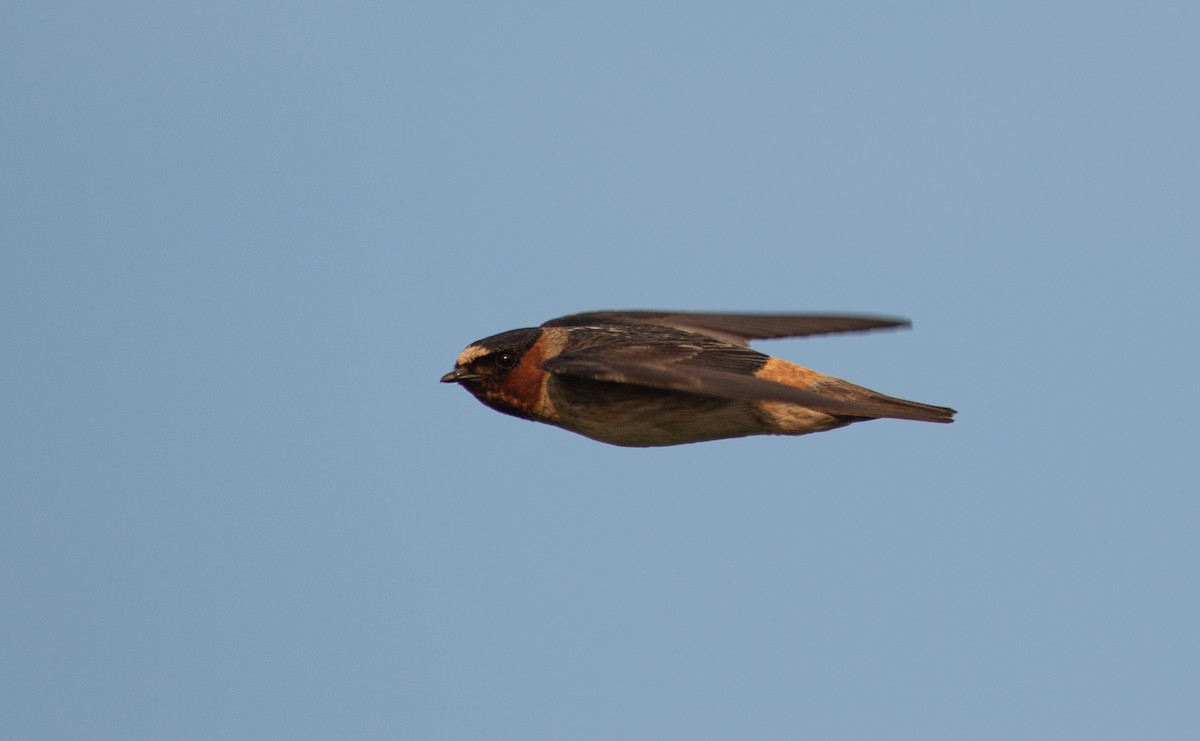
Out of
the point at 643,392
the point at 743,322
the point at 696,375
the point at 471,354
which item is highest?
the point at 743,322

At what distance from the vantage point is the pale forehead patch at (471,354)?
9.98 metres

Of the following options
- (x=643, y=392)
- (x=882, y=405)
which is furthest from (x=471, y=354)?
(x=882, y=405)

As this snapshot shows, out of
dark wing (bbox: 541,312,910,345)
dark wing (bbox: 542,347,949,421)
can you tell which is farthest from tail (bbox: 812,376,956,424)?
dark wing (bbox: 541,312,910,345)

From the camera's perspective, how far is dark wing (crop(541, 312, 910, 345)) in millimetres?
10789

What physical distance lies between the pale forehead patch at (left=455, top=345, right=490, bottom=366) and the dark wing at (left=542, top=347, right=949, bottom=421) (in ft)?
2.16

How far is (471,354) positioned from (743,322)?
2357 millimetres

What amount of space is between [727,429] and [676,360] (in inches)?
35.9

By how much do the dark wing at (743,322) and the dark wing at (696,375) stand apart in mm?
917

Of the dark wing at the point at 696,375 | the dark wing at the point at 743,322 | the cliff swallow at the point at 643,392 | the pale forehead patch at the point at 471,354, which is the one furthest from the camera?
the dark wing at the point at 743,322

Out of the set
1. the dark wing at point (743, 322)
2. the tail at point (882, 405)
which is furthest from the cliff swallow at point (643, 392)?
the dark wing at point (743, 322)

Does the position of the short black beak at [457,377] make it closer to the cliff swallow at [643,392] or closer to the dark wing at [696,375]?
the cliff swallow at [643,392]

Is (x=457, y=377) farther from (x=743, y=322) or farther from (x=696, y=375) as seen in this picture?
(x=743, y=322)

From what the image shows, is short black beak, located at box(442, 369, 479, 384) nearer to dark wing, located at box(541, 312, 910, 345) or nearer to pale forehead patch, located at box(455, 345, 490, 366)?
pale forehead patch, located at box(455, 345, 490, 366)

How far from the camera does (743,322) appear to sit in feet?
36.8
